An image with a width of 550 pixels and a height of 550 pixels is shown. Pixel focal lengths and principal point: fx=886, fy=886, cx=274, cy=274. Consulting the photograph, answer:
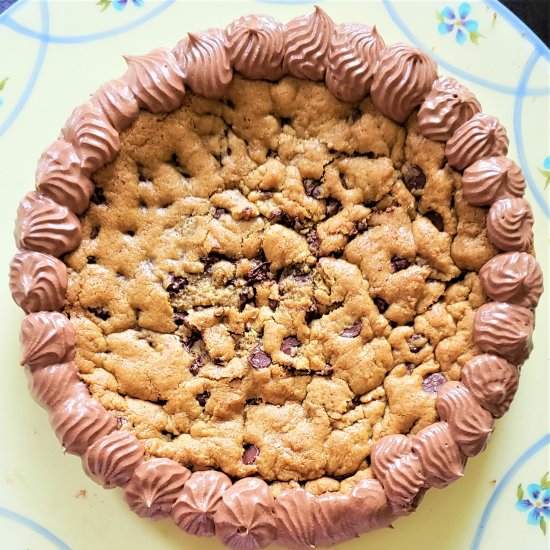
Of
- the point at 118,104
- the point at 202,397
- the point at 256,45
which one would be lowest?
the point at 202,397

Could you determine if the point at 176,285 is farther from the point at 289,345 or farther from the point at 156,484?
the point at 156,484

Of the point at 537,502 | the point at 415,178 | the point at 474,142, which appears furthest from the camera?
the point at 537,502

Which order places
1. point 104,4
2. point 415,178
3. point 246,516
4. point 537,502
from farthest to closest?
point 104,4
point 537,502
point 415,178
point 246,516

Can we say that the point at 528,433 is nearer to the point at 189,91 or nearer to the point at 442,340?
the point at 442,340

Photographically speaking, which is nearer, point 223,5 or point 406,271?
point 406,271

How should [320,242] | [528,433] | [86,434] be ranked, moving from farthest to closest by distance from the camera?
[528,433] < [320,242] < [86,434]

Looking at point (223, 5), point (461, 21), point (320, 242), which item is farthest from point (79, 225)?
point (461, 21)

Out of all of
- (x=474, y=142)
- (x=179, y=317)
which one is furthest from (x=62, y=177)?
(x=474, y=142)
